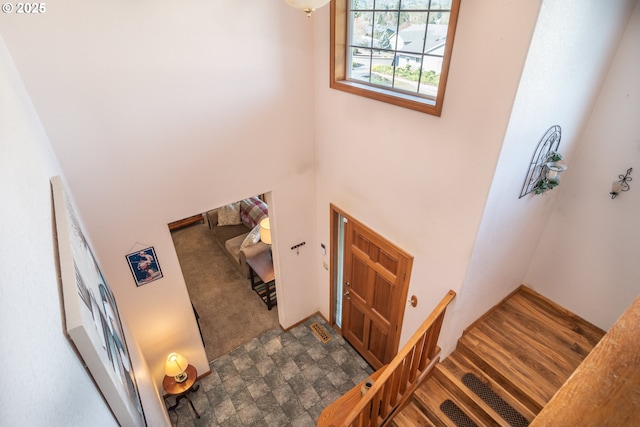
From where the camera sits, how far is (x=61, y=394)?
779mm

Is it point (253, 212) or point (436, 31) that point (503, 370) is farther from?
point (253, 212)

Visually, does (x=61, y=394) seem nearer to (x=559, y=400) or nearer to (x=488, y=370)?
(x=559, y=400)

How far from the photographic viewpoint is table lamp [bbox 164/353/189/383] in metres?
3.97

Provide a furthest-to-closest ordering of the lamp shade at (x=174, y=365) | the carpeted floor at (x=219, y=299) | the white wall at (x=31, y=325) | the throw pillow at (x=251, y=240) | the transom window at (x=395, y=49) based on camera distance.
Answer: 1. the throw pillow at (x=251, y=240)
2. the carpeted floor at (x=219, y=299)
3. the lamp shade at (x=174, y=365)
4. the transom window at (x=395, y=49)
5. the white wall at (x=31, y=325)

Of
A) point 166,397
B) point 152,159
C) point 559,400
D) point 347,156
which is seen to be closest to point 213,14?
point 152,159

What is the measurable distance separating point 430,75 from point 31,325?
2.80 metres

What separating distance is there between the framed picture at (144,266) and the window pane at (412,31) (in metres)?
2.98

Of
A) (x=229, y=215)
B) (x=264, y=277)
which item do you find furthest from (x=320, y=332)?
(x=229, y=215)

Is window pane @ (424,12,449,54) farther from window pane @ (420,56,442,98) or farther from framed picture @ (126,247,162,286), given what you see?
framed picture @ (126,247,162,286)

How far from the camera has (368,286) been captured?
4086mm

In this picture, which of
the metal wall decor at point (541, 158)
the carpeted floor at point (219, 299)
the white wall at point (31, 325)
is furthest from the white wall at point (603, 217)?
the carpeted floor at point (219, 299)

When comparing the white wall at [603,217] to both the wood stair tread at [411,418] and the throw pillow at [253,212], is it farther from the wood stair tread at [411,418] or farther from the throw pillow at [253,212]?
the throw pillow at [253,212]

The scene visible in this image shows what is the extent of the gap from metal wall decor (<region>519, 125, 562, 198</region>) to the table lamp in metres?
3.93

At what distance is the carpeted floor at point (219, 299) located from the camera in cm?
516
